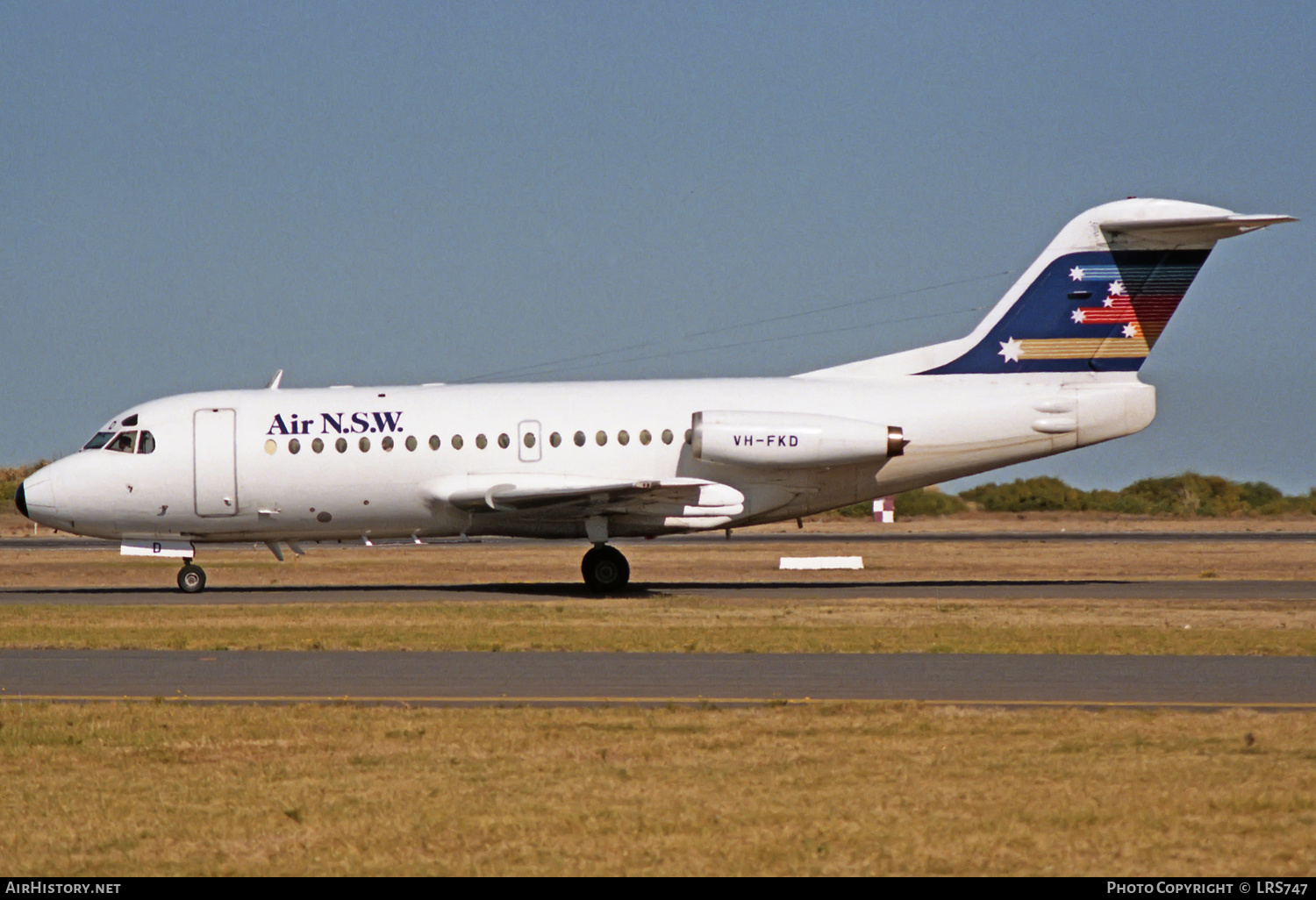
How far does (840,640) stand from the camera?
18500 mm

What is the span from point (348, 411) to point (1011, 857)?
23.1 metres

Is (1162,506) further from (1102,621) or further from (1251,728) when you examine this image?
(1251,728)

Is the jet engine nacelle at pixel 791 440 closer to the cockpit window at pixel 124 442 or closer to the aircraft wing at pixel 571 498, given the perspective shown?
the aircraft wing at pixel 571 498

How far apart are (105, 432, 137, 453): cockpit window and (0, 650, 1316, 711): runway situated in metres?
12.0

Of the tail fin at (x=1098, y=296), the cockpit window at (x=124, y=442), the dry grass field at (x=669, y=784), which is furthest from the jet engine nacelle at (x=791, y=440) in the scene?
the cockpit window at (x=124, y=442)

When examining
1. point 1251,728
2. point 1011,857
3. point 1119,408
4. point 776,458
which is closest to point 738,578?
point 776,458

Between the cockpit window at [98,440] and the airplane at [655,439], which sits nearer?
the airplane at [655,439]

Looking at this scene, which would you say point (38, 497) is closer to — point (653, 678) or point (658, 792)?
point (653, 678)

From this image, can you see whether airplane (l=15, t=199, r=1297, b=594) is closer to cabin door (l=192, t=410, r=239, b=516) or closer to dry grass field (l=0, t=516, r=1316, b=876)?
cabin door (l=192, t=410, r=239, b=516)

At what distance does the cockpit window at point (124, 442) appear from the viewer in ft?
95.8

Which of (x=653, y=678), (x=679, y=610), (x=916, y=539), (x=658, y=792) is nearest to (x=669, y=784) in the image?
(x=658, y=792)

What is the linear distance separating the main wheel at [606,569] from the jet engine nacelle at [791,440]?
2.80 meters

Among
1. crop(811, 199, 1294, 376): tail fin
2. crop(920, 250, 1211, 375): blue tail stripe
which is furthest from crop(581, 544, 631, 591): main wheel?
crop(920, 250, 1211, 375): blue tail stripe

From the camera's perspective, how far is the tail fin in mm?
28078
